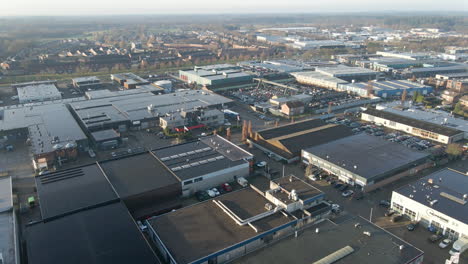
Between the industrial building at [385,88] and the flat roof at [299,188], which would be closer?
the flat roof at [299,188]

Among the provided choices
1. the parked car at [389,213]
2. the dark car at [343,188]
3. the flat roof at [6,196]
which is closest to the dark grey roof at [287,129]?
the dark car at [343,188]

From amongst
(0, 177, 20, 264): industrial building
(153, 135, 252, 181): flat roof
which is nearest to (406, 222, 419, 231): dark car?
(153, 135, 252, 181): flat roof

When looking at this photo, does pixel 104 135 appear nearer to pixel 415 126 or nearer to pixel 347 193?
pixel 347 193

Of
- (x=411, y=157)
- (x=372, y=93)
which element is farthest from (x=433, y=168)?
(x=372, y=93)

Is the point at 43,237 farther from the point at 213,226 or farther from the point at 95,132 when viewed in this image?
the point at 95,132

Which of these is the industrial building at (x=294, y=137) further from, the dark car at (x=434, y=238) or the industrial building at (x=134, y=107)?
the dark car at (x=434, y=238)

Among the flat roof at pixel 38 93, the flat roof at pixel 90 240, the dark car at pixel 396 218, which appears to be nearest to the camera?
the flat roof at pixel 90 240
